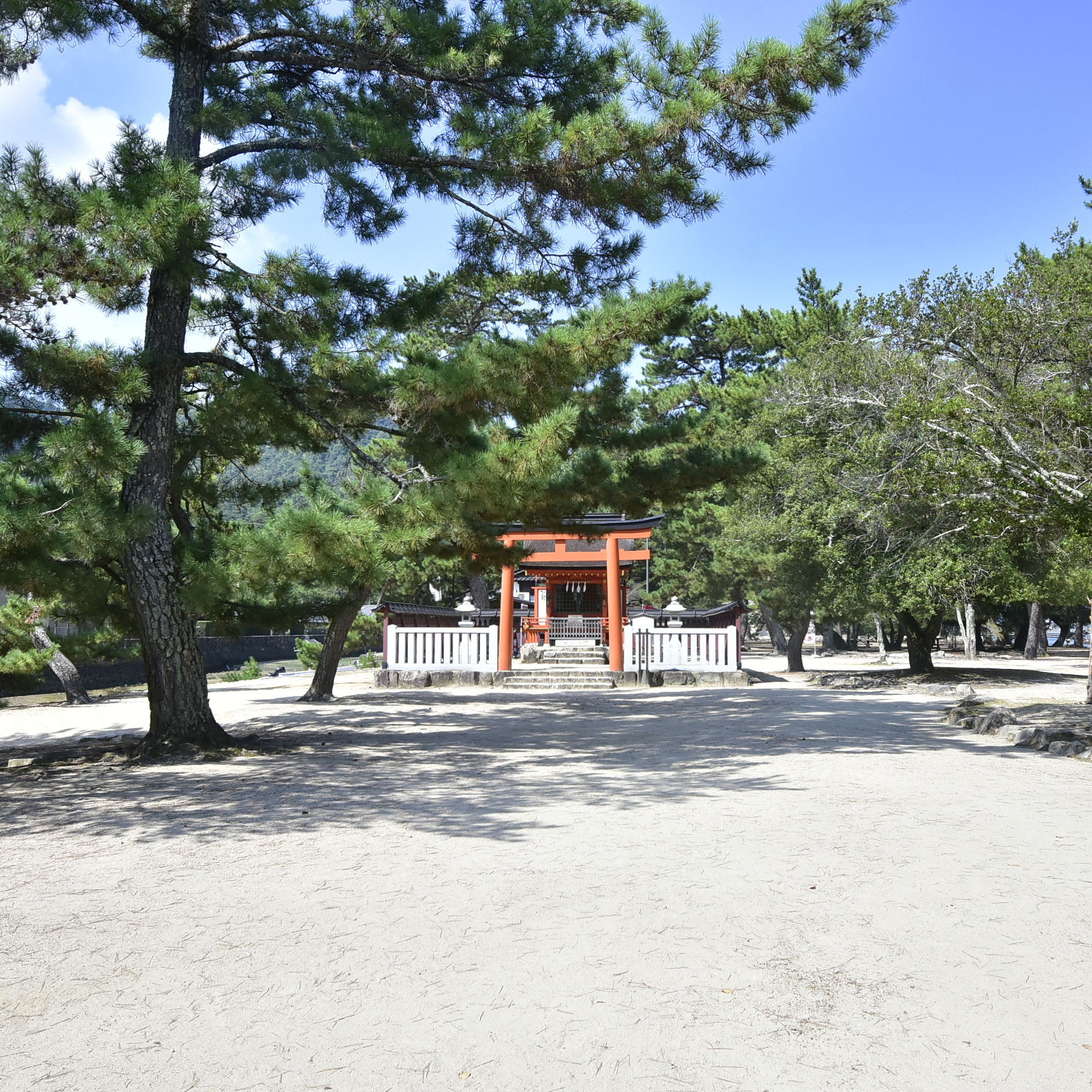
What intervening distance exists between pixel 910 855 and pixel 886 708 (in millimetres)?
8871

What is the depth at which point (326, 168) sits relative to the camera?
7.84m

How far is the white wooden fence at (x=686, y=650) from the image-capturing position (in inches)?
671

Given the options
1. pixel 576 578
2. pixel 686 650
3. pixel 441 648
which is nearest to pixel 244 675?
pixel 441 648

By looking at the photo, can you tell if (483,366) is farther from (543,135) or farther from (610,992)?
(610,992)

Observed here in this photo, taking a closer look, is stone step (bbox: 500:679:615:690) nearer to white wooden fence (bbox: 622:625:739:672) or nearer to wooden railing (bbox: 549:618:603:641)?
white wooden fence (bbox: 622:625:739:672)

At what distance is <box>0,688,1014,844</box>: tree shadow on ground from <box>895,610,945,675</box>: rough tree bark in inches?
273

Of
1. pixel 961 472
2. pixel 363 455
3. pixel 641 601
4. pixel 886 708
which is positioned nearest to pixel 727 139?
pixel 961 472

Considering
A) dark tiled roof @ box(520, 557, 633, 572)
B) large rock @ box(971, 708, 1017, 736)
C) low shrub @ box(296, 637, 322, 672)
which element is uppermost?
dark tiled roof @ box(520, 557, 633, 572)

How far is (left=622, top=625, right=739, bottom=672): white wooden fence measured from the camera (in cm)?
1705

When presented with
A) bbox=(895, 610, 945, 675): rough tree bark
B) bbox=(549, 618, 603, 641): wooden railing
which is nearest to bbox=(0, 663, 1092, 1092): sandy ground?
bbox=(895, 610, 945, 675): rough tree bark

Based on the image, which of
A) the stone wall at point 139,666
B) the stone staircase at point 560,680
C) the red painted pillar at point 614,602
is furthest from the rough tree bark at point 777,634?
the stone staircase at point 560,680

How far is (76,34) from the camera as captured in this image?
753cm

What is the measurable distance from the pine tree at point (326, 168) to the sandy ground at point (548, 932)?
2747 millimetres

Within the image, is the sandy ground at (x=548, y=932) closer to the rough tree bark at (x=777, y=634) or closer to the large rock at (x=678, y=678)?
the large rock at (x=678, y=678)
